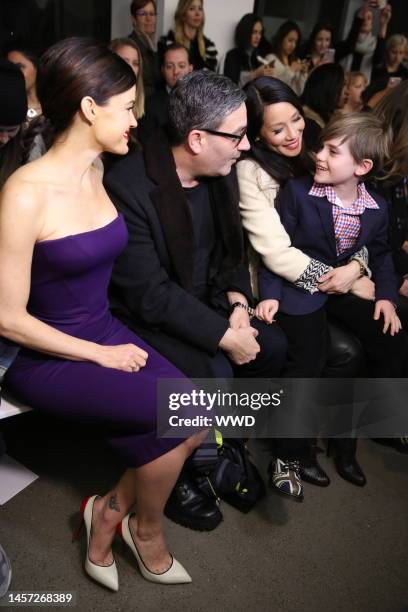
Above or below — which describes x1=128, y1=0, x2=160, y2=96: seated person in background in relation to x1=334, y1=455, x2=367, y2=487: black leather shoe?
above

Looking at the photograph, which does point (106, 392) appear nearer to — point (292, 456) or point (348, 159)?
point (292, 456)

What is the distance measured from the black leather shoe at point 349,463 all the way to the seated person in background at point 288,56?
400 centimetres

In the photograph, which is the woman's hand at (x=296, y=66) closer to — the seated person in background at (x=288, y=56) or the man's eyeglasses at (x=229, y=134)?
the seated person in background at (x=288, y=56)

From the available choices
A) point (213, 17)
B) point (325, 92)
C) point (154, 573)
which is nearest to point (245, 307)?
point (154, 573)

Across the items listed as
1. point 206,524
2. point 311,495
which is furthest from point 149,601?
point 311,495

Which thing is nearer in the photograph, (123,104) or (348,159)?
(123,104)

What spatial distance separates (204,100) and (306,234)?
693mm

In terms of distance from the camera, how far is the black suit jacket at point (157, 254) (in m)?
1.83

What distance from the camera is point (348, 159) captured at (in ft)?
7.00

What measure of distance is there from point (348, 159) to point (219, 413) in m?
1.10

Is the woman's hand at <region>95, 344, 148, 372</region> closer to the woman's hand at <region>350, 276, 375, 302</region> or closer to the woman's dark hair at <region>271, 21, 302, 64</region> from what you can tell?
the woman's hand at <region>350, 276, 375, 302</region>

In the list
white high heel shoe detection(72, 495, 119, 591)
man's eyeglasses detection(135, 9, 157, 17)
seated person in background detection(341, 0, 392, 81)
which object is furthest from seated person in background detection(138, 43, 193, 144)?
seated person in background detection(341, 0, 392, 81)

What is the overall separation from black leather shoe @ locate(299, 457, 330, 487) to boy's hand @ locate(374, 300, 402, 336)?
0.61 m

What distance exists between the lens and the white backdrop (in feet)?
16.0
